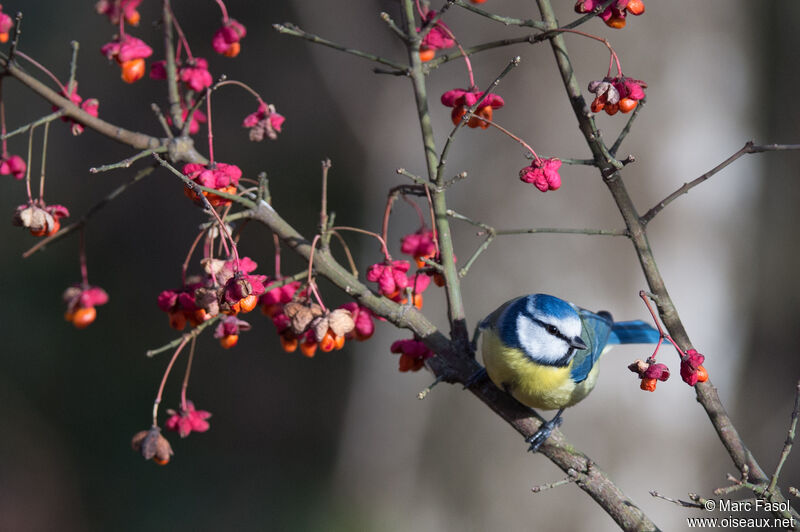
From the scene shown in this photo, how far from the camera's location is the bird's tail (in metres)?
2.47

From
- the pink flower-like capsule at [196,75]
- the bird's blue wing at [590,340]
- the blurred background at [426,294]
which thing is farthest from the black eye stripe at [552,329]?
the blurred background at [426,294]

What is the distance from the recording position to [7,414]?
6746mm

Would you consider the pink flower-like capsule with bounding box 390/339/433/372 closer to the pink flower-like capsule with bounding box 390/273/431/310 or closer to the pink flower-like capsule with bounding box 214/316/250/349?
the pink flower-like capsule with bounding box 390/273/431/310

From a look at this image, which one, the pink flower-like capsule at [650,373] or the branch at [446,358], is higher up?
the pink flower-like capsule at [650,373]

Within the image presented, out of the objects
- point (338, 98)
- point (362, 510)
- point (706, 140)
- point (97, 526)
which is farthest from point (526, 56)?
point (97, 526)

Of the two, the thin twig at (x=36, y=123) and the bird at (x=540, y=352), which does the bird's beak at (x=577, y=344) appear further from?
the thin twig at (x=36, y=123)

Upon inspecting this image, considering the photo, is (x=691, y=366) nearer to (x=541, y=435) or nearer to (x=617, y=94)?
(x=541, y=435)

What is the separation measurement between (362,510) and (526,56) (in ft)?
11.1

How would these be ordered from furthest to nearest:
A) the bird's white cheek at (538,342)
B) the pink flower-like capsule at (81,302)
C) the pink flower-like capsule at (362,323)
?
the bird's white cheek at (538,342), the pink flower-like capsule at (81,302), the pink flower-like capsule at (362,323)

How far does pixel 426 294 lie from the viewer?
4250mm

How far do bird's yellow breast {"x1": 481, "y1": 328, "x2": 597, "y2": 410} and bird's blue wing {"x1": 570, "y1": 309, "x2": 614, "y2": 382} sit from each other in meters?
0.03

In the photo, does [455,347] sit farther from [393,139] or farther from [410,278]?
[393,139]

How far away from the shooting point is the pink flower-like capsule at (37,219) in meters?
1.54

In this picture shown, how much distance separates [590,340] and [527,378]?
41 centimetres
